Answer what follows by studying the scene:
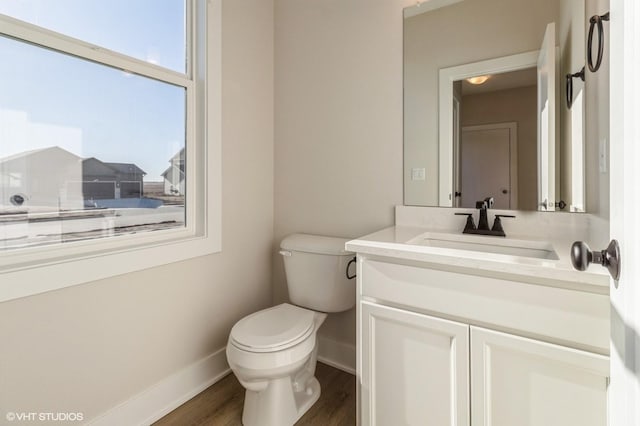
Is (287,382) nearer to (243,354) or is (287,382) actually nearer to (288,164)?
(243,354)

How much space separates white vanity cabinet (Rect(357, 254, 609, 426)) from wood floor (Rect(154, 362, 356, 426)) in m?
0.39

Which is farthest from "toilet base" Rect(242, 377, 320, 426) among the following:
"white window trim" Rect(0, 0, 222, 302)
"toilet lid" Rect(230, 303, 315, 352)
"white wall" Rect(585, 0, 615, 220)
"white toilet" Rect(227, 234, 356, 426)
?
"white wall" Rect(585, 0, 615, 220)

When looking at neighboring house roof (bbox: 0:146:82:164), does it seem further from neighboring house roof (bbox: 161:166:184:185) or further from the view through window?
neighboring house roof (bbox: 161:166:184:185)

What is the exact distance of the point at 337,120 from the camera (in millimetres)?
1901

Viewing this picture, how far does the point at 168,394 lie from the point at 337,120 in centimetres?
170

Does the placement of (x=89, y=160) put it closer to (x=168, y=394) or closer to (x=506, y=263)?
(x=168, y=394)

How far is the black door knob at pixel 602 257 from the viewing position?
549mm

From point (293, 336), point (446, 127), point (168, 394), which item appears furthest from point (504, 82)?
point (168, 394)

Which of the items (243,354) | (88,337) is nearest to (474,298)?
(243,354)

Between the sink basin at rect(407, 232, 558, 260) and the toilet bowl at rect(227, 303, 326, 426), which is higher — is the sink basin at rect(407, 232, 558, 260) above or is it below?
above

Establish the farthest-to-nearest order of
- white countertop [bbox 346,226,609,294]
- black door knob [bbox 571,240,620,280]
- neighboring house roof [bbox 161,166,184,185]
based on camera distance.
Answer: neighboring house roof [bbox 161,166,184,185] → white countertop [bbox 346,226,609,294] → black door knob [bbox 571,240,620,280]

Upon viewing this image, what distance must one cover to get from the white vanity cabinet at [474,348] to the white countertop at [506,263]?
2 centimetres

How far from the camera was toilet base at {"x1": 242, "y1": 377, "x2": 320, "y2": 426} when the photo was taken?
1.43m

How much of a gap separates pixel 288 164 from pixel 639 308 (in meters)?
1.86
